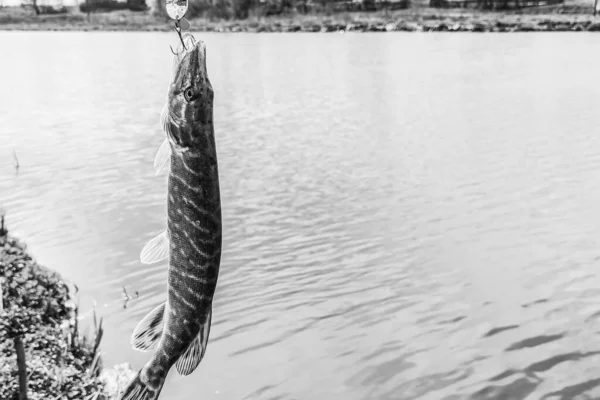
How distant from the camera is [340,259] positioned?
14141 mm

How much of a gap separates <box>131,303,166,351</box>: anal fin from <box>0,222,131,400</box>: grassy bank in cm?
352

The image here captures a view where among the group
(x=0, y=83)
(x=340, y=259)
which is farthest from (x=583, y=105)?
(x=0, y=83)

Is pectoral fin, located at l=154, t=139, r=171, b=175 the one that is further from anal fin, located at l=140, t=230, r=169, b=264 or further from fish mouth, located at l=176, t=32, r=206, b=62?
fish mouth, located at l=176, t=32, r=206, b=62

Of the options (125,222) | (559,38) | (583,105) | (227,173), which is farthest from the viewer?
(559,38)

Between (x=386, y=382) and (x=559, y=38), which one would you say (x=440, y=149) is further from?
(x=559, y=38)

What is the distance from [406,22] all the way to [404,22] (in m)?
0.26

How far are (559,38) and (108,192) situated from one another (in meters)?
59.3

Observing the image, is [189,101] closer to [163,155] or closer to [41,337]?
[163,155]

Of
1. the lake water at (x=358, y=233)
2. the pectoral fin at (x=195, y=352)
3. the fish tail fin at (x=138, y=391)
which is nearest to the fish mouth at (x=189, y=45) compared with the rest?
the pectoral fin at (x=195, y=352)

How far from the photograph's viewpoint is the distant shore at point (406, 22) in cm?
8294

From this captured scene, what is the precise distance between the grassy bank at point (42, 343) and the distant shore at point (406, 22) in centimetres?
7044

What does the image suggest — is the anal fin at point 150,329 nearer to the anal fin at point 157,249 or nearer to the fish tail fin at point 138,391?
the fish tail fin at point 138,391

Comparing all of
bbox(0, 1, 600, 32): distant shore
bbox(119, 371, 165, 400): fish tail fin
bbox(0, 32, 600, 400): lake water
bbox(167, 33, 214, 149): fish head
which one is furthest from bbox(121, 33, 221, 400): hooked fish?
bbox(0, 1, 600, 32): distant shore

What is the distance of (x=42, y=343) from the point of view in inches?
341
